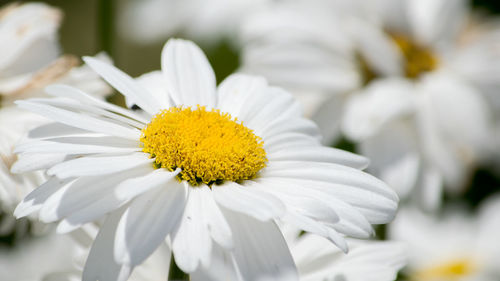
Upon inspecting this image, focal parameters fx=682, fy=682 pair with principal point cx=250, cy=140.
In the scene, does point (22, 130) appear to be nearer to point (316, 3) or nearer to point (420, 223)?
point (316, 3)

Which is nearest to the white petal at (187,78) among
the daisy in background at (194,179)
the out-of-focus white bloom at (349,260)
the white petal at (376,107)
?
the daisy in background at (194,179)

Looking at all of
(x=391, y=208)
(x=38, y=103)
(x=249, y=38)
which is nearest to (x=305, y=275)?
(x=391, y=208)

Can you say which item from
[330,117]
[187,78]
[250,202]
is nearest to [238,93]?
[187,78]

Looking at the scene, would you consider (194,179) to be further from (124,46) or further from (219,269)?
(124,46)

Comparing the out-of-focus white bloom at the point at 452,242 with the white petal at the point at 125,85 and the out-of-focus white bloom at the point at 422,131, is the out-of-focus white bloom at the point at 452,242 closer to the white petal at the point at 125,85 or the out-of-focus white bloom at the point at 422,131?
the out-of-focus white bloom at the point at 422,131

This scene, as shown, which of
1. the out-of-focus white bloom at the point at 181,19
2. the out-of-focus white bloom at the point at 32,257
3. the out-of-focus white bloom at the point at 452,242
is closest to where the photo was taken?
the out-of-focus white bloom at the point at 32,257
